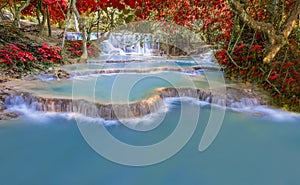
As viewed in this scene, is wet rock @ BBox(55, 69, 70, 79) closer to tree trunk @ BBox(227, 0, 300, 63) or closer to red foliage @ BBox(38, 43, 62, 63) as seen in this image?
red foliage @ BBox(38, 43, 62, 63)

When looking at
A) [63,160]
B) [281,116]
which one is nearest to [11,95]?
[63,160]

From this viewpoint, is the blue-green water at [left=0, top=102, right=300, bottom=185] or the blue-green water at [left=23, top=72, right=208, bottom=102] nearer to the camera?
the blue-green water at [left=0, top=102, right=300, bottom=185]

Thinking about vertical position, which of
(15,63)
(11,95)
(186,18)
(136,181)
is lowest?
(136,181)

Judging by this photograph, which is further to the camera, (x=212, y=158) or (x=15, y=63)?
(x=15, y=63)

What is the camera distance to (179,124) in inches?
128

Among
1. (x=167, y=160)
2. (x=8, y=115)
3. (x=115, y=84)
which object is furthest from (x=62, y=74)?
(x=167, y=160)

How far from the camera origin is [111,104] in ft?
10.6

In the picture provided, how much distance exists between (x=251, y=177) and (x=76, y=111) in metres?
2.41

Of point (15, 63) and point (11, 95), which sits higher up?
point (15, 63)

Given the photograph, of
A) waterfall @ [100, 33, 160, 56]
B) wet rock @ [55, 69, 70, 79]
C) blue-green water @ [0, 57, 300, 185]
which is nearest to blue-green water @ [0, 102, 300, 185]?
blue-green water @ [0, 57, 300, 185]

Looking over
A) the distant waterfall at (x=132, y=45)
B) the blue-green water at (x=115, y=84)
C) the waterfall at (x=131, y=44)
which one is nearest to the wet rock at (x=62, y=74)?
the blue-green water at (x=115, y=84)

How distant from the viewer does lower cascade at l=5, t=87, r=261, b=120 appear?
127 inches

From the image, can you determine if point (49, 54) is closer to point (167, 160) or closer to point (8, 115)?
point (8, 115)

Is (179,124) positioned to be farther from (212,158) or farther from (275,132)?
(275,132)
